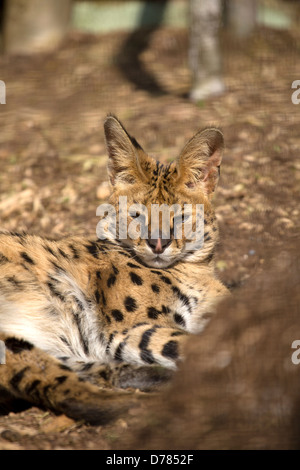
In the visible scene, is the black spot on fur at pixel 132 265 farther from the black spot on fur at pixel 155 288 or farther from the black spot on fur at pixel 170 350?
the black spot on fur at pixel 170 350

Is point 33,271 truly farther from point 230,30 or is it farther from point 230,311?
point 230,30

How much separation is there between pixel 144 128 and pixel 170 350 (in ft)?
16.9

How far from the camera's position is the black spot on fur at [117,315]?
14.5ft

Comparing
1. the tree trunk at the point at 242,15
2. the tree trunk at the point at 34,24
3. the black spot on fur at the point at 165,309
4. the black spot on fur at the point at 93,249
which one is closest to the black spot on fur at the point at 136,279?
the black spot on fur at the point at 165,309

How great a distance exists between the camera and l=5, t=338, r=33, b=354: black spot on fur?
3.98m

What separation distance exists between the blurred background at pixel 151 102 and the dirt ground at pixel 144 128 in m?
0.02

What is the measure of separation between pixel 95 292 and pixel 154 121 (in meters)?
4.89

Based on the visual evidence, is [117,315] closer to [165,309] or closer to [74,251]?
[165,309]

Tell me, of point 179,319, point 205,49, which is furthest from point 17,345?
point 205,49

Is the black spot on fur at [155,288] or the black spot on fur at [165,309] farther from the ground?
the black spot on fur at [155,288]

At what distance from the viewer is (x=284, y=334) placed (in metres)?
3.04

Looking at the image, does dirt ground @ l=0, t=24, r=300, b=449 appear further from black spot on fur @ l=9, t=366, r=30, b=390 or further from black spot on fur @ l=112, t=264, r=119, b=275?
black spot on fur @ l=112, t=264, r=119, b=275
